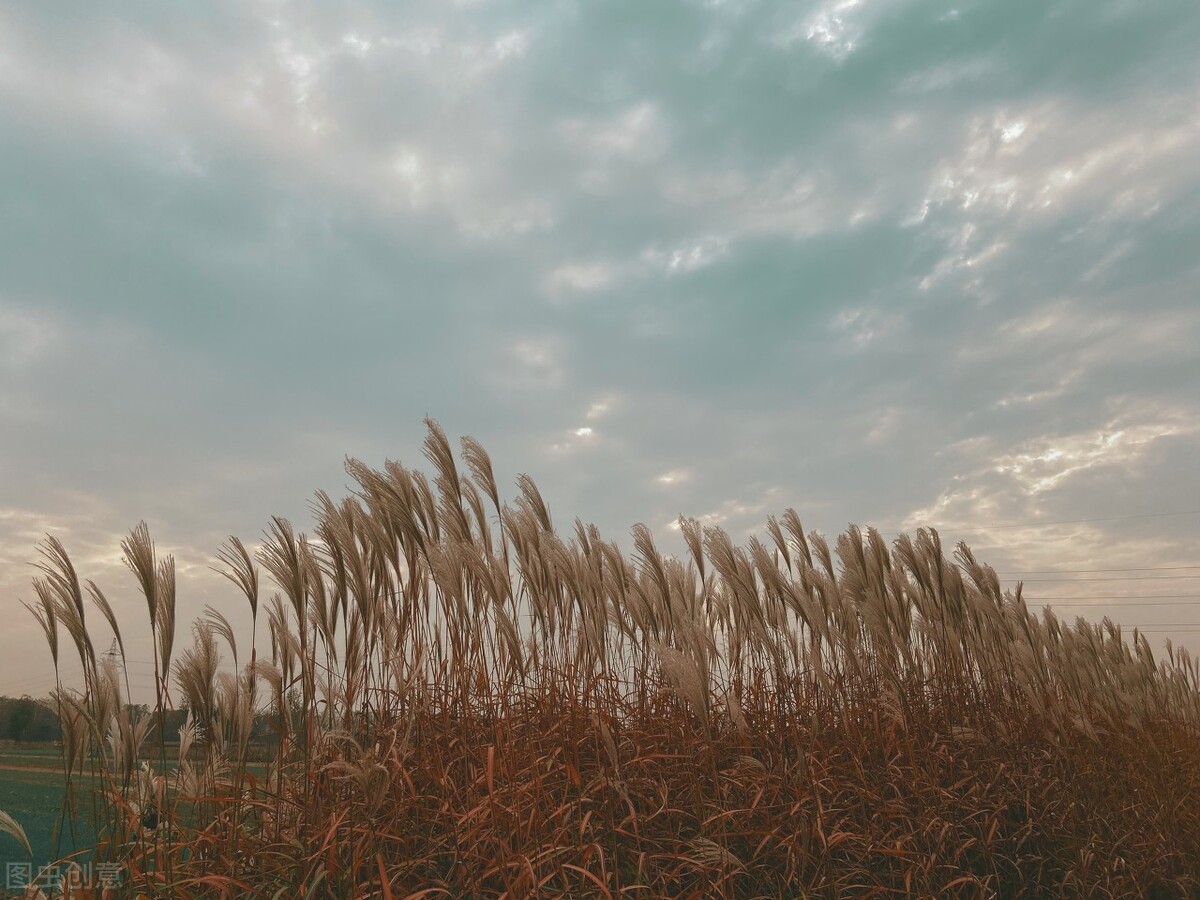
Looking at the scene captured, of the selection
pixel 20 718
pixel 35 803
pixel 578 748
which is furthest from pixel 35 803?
pixel 578 748

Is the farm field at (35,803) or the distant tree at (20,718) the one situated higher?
the distant tree at (20,718)

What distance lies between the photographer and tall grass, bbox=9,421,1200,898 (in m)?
2.63

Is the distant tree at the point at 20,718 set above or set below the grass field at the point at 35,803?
above

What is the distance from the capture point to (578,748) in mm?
3377

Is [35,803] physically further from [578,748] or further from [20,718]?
[578,748]

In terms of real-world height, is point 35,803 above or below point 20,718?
below

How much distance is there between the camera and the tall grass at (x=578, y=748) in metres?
2.63

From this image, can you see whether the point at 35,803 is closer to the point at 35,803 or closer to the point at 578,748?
the point at 35,803

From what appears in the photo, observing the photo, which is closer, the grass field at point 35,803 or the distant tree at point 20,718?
the grass field at point 35,803

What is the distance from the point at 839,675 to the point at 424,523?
2656 millimetres

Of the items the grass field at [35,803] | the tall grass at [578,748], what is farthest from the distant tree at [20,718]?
the tall grass at [578,748]

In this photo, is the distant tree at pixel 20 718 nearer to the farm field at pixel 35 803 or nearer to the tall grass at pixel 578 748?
the farm field at pixel 35 803

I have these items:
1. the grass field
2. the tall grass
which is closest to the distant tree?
the grass field

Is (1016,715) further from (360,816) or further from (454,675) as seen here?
(360,816)
